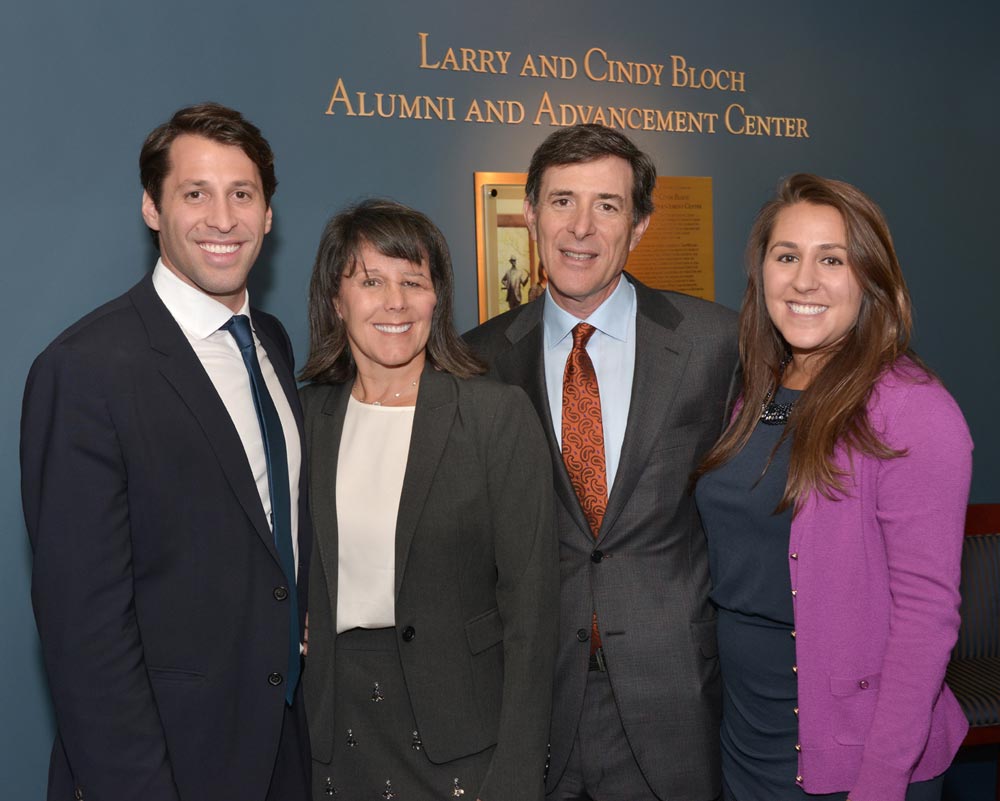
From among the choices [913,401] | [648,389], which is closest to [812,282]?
[913,401]

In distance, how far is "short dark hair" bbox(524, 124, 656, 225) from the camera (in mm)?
2395

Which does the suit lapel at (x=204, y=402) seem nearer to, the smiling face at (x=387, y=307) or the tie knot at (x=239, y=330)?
the tie knot at (x=239, y=330)

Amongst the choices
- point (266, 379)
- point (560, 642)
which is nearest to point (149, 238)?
point (266, 379)

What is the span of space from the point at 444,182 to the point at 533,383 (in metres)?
1.19

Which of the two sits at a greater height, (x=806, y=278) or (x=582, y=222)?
(x=582, y=222)

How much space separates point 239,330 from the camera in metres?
2.06

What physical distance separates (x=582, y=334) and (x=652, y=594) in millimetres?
674

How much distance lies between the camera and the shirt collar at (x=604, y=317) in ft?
7.83

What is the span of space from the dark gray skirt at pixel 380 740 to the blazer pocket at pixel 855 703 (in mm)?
744

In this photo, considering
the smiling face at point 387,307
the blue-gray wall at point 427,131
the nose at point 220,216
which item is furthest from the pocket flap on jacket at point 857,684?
the blue-gray wall at point 427,131

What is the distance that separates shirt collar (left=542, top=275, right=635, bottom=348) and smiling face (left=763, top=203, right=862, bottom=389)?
1.31 feet

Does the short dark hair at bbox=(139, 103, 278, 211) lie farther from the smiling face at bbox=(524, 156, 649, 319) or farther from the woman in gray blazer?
the smiling face at bbox=(524, 156, 649, 319)

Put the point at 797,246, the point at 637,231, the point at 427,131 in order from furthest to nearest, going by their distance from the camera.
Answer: the point at 427,131
the point at 637,231
the point at 797,246

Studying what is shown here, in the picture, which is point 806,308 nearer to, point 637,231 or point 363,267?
point 637,231
